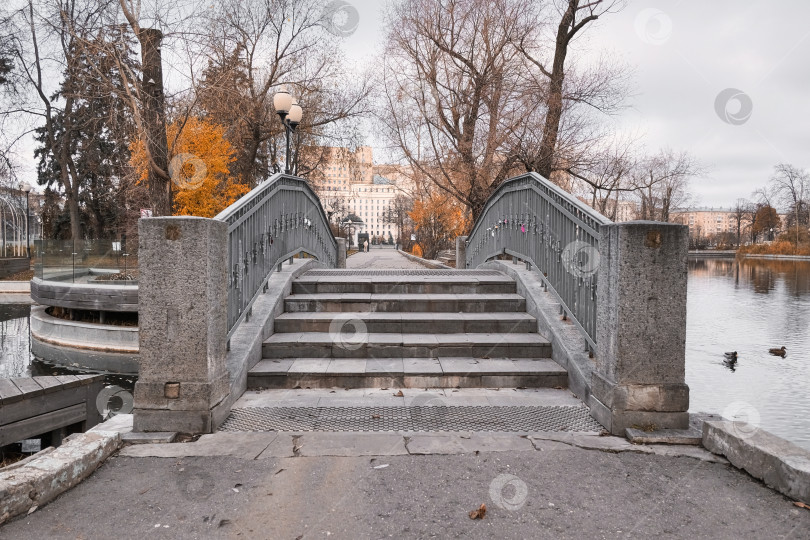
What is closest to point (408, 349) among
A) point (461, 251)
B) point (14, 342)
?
point (461, 251)

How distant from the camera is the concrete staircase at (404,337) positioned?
14.9ft

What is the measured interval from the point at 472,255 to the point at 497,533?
10225 mm

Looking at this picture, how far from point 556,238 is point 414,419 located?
111 inches

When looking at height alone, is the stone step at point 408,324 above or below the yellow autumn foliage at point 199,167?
below

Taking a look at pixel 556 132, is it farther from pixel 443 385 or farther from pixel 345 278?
pixel 443 385

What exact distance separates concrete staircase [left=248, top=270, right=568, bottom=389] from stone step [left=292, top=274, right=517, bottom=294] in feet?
0.04

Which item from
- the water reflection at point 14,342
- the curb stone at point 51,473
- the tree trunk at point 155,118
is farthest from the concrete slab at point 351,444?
the tree trunk at point 155,118

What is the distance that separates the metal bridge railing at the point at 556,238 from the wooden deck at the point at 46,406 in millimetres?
5204

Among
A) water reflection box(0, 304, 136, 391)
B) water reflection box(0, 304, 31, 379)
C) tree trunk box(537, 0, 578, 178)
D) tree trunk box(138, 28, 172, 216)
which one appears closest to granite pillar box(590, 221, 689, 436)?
water reflection box(0, 304, 136, 391)

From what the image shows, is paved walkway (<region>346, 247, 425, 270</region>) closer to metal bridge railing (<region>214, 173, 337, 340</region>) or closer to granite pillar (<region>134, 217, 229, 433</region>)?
metal bridge railing (<region>214, 173, 337, 340</region>)

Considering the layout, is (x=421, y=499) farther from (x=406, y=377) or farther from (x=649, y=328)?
(x=649, y=328)

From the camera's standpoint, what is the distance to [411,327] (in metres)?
5.56

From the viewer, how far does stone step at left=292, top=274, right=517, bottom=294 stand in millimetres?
6523

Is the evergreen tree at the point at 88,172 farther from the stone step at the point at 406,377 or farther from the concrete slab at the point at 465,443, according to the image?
the concrete slab at the point at 465,443
